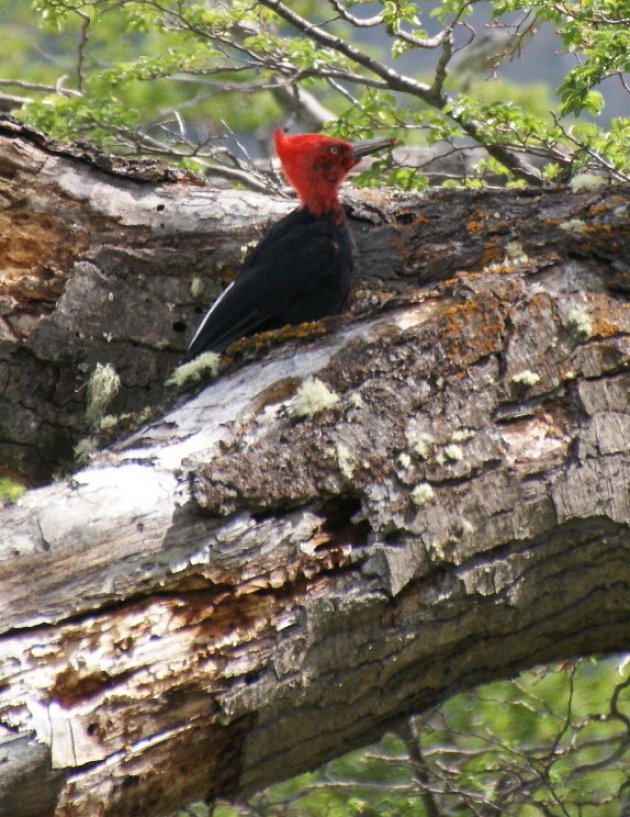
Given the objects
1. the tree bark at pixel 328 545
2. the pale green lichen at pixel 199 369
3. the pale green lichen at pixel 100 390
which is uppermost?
the pale green lichen at pixel 100 390

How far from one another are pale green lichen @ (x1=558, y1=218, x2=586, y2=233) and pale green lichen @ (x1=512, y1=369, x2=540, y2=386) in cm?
62

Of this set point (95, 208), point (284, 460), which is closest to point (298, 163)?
point (95, 208)

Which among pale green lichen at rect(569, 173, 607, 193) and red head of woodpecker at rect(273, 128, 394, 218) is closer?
pale green lichen at rect(569, 173, 607, 193)

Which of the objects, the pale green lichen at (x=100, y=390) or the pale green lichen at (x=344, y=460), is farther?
the pale green lichen at (x=100, y=390)

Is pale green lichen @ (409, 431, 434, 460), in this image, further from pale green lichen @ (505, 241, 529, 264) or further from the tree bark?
pale green lichen @ (505, 241, 529, 264)

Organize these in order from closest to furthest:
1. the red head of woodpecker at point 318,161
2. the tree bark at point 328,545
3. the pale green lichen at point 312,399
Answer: the tree bark at point 328,545 → the pale green lichen at point 312,399 → the red head of woodpecker at point 318,161

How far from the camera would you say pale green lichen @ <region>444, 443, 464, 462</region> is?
7.75 feet

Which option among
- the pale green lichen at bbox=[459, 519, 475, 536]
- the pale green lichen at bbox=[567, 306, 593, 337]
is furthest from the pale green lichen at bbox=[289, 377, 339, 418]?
the pale green lichen at bbox=[567, 306, 593, 337]

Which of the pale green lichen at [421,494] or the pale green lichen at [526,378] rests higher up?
the pale green lichen at [526,378]

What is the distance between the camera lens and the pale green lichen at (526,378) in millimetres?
2480

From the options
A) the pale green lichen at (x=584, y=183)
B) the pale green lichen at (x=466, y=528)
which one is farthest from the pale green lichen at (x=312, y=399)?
the pale green lichen at (x=584, y=183)

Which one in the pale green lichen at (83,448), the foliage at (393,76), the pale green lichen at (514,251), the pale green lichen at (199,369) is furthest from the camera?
the foliage at (393,76)

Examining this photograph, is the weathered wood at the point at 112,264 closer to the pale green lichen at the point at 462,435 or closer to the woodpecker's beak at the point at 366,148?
the woodpecker's beak at the point at 366,148

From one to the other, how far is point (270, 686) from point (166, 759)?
245mm
